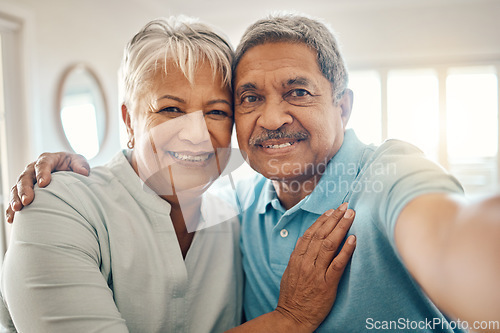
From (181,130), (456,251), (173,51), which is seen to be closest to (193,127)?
(181,130)

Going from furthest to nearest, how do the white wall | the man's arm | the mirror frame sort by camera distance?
1. the mirror frame
2. the white wall
3. the man's arm

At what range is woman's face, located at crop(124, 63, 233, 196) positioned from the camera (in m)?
0.61

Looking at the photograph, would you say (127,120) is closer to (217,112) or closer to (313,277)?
(217,112)

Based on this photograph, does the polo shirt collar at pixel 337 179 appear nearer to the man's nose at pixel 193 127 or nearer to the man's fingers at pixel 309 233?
the man's fingers at pixel 309 233

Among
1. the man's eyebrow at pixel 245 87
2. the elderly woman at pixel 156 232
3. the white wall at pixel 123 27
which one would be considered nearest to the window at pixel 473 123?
the elderly woman at pixel 156 232

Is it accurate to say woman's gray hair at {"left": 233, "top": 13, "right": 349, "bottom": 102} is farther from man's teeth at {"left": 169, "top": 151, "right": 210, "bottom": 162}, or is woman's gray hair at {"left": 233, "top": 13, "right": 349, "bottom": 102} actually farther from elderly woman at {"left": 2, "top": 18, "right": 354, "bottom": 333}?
man's teeth at {"left": 169, "top": 151, "right": 210, "bottom": 162}

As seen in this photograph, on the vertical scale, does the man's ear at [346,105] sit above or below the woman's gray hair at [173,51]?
below

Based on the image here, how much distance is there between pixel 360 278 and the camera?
0.52 metres

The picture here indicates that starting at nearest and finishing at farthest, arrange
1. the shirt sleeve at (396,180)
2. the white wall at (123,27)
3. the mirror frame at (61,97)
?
the shirt sleeve at (396,180) < the white wall at (123,27) < the mirror frame at (61,97)

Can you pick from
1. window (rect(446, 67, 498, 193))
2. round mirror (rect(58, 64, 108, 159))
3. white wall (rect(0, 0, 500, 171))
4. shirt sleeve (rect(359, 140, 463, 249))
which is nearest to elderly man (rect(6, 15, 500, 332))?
shirt sleeve (rect(359, 140, 463, 249))

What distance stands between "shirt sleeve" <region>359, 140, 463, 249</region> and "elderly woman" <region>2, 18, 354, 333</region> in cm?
8

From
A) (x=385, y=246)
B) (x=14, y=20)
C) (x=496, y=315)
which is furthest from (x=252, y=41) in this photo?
(x=14, y=20)

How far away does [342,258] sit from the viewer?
51 centimetres

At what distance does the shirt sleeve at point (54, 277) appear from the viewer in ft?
1.54
